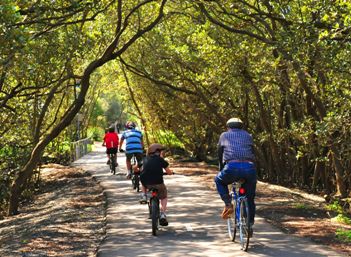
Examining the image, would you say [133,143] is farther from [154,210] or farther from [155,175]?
[154,210]

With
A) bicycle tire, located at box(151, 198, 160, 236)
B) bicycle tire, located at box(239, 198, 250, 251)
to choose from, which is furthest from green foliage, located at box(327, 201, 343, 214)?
bicycle tire, located at box(239, 198, 250, 251)

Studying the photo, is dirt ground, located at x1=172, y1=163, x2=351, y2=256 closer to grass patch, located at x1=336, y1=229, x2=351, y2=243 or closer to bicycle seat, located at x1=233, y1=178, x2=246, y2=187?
grass patch, located at x1=336, y1=229, x2=351, y2=243

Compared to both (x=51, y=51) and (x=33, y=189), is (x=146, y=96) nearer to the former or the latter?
(x=33, y=189)

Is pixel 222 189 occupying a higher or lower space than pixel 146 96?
lower

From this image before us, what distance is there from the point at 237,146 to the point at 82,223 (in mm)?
5001

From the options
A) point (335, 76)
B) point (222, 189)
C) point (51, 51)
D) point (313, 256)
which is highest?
point (51, 51)

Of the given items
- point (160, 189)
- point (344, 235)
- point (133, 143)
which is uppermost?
point (133, 143)

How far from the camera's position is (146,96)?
37062mm

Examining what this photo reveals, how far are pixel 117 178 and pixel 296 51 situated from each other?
11821mm

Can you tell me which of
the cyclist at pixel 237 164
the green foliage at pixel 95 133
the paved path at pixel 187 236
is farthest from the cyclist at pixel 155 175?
the green foliage at pixel 95 133

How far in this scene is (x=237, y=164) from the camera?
904 centimetres

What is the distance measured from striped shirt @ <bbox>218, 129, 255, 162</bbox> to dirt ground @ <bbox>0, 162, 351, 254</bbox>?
2.07m

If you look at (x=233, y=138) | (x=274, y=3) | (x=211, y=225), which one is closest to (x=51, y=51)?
(x=274, y=3)

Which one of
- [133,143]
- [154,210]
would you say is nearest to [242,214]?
[154,210]
